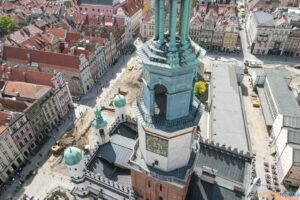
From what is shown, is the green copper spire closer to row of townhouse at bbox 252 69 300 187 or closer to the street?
the street

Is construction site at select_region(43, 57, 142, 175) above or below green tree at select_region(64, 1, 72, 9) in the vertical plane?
below

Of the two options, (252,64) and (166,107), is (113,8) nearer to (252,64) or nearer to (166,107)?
(252,64)

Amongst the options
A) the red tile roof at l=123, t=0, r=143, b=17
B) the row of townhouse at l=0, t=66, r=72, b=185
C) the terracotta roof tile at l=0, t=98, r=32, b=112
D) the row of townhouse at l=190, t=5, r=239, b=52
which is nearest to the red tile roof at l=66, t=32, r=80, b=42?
the row of townhouse at l=0, t=66, r=72, b=185

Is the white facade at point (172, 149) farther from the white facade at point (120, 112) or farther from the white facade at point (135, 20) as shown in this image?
the white facade at point (135, 20)

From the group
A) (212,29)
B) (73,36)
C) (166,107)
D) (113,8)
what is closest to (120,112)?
(166,107)

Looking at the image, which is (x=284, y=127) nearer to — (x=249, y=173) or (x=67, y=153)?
(x=249, y=173)

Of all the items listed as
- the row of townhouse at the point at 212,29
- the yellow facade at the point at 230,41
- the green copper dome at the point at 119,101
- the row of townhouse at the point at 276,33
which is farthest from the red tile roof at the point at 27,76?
the row of townhouse at the point at 276,33

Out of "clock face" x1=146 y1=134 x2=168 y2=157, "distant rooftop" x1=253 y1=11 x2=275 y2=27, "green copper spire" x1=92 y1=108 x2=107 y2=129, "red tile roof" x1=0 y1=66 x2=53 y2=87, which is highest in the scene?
"distant rooftop" x1=253 y1=11 x2=275 y2=27
